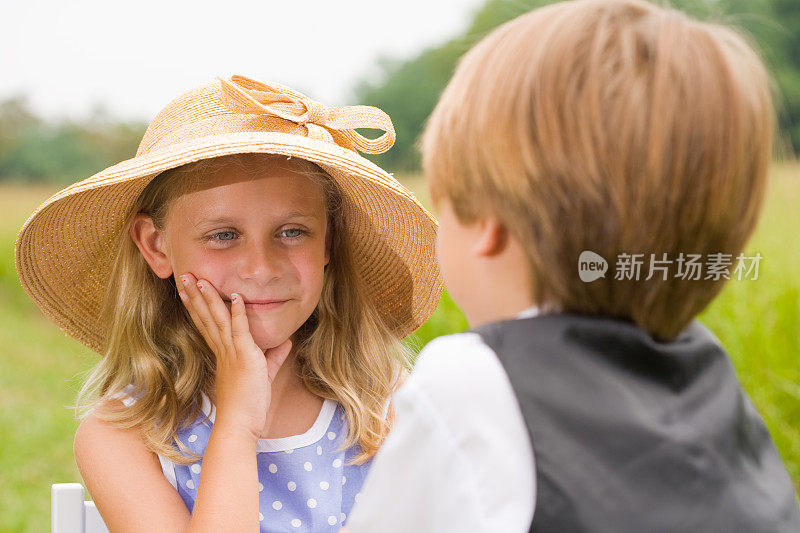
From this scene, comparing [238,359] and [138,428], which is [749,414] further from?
[138,428]

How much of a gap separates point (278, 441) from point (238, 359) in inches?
9.3

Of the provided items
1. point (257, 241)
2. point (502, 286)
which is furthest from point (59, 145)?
point (502, 286)

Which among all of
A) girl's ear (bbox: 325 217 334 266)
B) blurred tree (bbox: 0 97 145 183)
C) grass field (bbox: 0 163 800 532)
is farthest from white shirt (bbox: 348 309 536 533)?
blurred tree (bbox: 0 97 145 183)

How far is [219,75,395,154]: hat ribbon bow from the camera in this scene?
167 cm

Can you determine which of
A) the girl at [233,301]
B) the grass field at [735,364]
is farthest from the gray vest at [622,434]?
the girl at [233,301]

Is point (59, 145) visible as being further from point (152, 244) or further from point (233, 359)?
point (233, 359)

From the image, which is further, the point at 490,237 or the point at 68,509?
the point at 68,509

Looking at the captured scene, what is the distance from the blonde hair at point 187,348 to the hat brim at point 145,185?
43mm

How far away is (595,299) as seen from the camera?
3.15 ft

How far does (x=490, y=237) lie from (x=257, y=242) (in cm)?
73

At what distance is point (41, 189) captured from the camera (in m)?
10.0

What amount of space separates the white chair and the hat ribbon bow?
0.80 metres

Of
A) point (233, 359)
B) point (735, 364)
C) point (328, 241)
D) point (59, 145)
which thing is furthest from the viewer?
point (59, 145)

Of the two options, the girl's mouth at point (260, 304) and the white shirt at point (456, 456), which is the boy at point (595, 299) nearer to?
the white shirt at point (456, 456)
